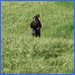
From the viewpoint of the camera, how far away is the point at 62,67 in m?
9.80

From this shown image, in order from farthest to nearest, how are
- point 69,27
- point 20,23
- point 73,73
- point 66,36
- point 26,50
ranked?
point 20,23 < point 69,27 < point 66,36 < point 26,50 < point 73,73

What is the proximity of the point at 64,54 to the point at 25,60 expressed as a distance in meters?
1.07

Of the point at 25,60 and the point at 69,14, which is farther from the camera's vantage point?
the point at 69,14

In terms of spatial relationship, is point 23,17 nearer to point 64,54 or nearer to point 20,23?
point 20,23

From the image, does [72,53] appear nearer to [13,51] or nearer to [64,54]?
[64,54]

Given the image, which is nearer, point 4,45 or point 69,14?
point 4,45

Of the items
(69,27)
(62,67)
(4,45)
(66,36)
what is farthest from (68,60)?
(69,27)

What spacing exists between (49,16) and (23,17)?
112cm

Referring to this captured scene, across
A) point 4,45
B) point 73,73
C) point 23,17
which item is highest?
→ point 23,17

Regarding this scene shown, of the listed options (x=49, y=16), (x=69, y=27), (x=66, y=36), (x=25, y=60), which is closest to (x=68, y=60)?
(x=25, y=60)

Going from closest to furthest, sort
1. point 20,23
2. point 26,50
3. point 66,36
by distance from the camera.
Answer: point 26,50 → point 66,36 → point 20,23

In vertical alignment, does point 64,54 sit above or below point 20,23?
below

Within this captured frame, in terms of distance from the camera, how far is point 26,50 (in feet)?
33.8

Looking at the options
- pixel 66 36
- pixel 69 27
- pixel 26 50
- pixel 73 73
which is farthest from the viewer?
pixel 69 27
